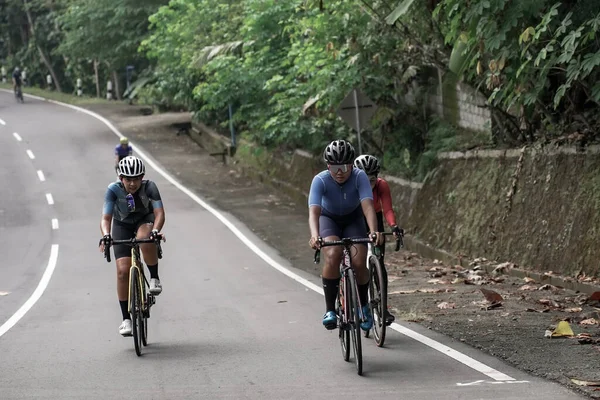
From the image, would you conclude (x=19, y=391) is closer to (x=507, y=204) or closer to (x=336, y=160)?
(x=336, y=160)

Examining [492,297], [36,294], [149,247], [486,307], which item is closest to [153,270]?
[149,247]

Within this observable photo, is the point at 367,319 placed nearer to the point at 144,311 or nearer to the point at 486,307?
the point at 144,311

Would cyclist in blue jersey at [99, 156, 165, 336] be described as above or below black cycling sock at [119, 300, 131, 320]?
above

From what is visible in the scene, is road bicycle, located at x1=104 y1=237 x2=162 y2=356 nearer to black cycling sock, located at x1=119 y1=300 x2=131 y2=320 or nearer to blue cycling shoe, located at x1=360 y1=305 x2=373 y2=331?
black cycling sock, located at x1=119 y1=300 x2=131 y2=320

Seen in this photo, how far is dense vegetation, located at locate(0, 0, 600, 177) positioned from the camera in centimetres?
1278

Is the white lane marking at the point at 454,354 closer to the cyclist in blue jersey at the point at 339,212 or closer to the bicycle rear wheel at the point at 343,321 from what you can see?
the cyclist in blue jersey at the point at 339,212

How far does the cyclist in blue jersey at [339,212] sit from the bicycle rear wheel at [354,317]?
1.18 feet

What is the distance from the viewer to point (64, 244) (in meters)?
21.8

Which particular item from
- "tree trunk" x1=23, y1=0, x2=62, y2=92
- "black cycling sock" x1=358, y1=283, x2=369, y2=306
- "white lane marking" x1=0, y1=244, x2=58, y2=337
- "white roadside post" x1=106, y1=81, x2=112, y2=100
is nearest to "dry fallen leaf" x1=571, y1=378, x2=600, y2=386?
"black cycling sock" x1=358, y1=283, x2=369, y2=306

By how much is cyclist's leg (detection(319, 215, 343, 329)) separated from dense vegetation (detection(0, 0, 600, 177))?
3609mm

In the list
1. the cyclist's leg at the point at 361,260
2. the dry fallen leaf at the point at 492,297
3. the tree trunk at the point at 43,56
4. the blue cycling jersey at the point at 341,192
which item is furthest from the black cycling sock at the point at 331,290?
the tree trunk at the point at 43,56

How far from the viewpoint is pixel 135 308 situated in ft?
32.8

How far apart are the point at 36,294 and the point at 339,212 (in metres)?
8.11

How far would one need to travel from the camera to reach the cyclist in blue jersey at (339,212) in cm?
922
